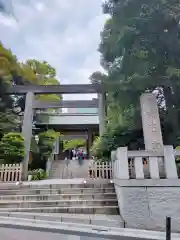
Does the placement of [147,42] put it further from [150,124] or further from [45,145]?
[45,145]

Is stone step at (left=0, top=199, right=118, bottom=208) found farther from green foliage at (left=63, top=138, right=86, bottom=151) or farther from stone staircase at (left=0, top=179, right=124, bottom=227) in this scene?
green foliage at (left=63, top=138, right=86, bottom=151)

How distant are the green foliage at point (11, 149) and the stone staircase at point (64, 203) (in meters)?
2.64

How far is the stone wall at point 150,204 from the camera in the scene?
376cm

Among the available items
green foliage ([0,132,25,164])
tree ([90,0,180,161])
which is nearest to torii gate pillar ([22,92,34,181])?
green foliage ([0,132,25,164])

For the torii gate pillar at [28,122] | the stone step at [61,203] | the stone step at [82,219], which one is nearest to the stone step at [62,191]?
the stone step at [61,203]

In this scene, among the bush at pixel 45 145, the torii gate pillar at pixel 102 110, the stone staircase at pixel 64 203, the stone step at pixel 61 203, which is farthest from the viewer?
the bush at pixel 45 145

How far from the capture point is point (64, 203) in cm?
490

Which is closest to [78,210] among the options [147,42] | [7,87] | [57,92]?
[147,42]

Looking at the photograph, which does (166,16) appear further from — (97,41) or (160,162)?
(160,162)

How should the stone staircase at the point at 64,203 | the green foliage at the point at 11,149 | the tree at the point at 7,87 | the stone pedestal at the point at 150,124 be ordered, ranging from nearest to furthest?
the stone staircase at the point at 64,203
the stone pedestal at the point at 150,124
the green foliage at the point at 11,149
the tree at the point at 7,87

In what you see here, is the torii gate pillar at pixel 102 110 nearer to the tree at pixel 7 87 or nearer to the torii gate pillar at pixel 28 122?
the torii gate pillar at pixel 28 122

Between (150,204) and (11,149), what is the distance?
677 centimetres

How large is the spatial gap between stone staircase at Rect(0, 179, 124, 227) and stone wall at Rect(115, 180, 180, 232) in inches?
13.0

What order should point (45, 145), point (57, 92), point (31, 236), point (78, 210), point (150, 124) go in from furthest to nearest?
point (45, 145) < point (57, 92) < point (150, 124) < point (78, 210) < point (31, 236)
